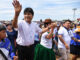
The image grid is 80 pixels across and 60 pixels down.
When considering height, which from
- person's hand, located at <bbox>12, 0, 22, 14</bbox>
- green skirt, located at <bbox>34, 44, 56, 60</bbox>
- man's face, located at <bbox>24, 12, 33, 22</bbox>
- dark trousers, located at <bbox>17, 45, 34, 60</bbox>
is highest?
person's hand, located at <bbox>12, 0, 22, 14</bbox>

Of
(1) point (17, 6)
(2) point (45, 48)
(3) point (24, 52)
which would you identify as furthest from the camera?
(2) point (45, 48)

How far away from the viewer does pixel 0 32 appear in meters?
2.24

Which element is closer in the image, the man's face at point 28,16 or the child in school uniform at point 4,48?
the child in school uniform at point 4,48

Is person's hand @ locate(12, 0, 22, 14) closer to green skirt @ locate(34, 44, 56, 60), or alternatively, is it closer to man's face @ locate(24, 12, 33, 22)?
man's face @ locate(24, 12, 33, 22)

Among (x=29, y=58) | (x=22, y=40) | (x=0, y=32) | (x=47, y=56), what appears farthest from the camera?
(x=47, y=56)

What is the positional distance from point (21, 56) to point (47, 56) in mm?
954

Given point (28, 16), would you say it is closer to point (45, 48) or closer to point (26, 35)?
point (26, 35)

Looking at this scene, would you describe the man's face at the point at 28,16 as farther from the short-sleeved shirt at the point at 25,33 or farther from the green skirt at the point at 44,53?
the green skirt at the point at 44,53

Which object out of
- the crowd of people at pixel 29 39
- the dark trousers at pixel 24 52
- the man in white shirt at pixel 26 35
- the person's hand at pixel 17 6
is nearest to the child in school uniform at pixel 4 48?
the crowd of people at pixel 29 39

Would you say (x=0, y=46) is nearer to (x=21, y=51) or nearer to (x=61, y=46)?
(x=21, y=51)

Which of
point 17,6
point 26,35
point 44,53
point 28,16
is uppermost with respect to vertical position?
point 17,6

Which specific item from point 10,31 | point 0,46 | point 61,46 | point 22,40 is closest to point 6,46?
point 0,46

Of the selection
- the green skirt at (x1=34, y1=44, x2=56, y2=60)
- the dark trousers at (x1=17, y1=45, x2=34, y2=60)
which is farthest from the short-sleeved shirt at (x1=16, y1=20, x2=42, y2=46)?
the green skirt at (x1=34, y1=44, x2=56, y2=60)

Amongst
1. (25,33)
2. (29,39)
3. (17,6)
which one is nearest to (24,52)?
(29,39)
